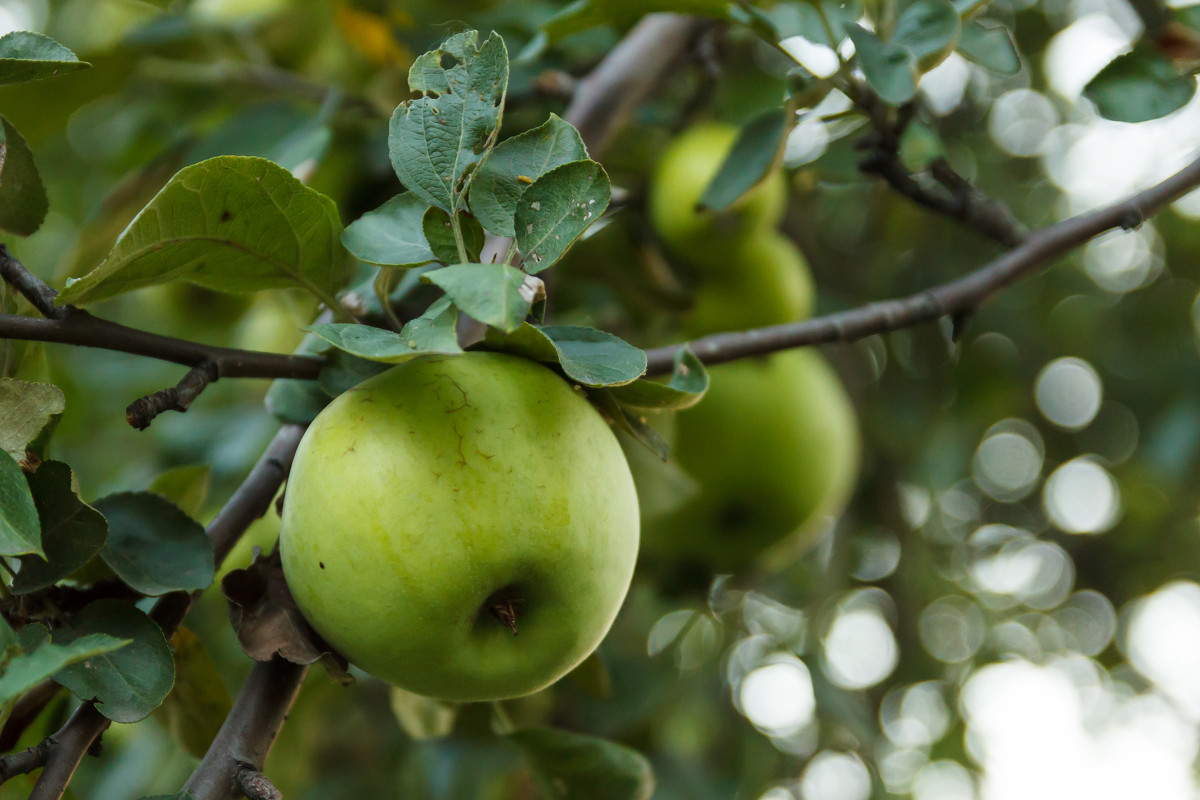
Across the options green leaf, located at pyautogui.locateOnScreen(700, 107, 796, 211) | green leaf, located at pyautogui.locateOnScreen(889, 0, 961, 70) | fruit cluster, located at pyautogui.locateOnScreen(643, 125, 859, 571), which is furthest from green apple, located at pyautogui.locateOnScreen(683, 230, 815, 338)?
green leaf, located at pyautogui.locateOnScreen(889, 0, 961, 70)

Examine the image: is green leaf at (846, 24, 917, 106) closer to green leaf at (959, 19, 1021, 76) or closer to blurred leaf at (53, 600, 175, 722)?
green leaf at (959, 19, 1021, 76)

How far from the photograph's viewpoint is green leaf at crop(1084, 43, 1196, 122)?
0.76 metres

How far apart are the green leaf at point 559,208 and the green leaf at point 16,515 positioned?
30 cm

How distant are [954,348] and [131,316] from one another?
6.05ft

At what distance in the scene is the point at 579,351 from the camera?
0.60 meters

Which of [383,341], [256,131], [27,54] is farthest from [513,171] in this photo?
[256,131]

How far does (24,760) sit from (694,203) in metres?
0.89

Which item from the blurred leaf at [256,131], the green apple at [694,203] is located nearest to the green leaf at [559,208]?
the green apple at [694,203]

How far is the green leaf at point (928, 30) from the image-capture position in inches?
31.7

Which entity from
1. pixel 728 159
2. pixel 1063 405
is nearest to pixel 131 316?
pixel 728 159

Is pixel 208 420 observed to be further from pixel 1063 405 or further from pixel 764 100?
pixel 1063 405

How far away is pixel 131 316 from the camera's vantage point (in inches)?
87.4

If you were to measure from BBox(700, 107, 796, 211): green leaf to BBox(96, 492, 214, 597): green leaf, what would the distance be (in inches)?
21.7

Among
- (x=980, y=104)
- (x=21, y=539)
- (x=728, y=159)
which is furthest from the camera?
(x=980, y=104)
